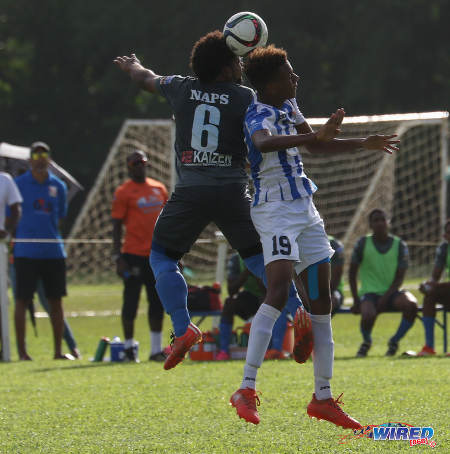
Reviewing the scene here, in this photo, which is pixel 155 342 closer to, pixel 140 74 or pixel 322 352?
pixel 140 74

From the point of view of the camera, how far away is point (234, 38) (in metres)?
6.16

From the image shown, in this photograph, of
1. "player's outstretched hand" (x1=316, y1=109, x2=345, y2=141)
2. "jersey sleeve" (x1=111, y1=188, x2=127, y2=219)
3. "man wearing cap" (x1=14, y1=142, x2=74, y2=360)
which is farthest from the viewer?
"man wearing cap" (x1=14, y1=142, x2=74, y2=360)

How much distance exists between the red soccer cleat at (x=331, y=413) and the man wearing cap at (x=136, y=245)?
548 cm

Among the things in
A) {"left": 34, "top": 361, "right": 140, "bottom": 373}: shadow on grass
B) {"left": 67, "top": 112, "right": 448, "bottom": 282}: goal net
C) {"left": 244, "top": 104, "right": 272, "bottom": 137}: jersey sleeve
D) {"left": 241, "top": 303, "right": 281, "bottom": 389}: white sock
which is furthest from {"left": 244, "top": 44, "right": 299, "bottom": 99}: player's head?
{"left": 67, "top": 112, "right": 448, "bottom": 282}: goal net

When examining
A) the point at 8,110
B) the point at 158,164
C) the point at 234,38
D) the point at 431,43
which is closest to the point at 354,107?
the point at 431,43

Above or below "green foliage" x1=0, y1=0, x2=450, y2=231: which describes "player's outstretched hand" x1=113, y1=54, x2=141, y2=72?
below

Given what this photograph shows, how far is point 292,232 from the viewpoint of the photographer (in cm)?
584

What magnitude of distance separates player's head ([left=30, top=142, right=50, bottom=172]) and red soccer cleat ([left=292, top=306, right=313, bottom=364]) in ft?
21.8

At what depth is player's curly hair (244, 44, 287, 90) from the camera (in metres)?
5.89

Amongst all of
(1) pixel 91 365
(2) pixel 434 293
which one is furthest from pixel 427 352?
(1) pixel 91 365

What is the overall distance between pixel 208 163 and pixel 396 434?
1874 mm

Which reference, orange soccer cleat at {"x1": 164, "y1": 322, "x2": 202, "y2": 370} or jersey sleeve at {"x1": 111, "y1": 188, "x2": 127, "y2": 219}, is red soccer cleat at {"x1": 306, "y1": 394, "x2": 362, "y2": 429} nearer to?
orange soccer cleat at {"x1": 164, "y1": 322, "x2": 202, "y2": 370}

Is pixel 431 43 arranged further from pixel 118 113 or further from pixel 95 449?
pixel 95 449

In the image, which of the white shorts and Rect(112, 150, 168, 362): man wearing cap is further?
Rect(112, 150, 168, 362): man wearing cap
